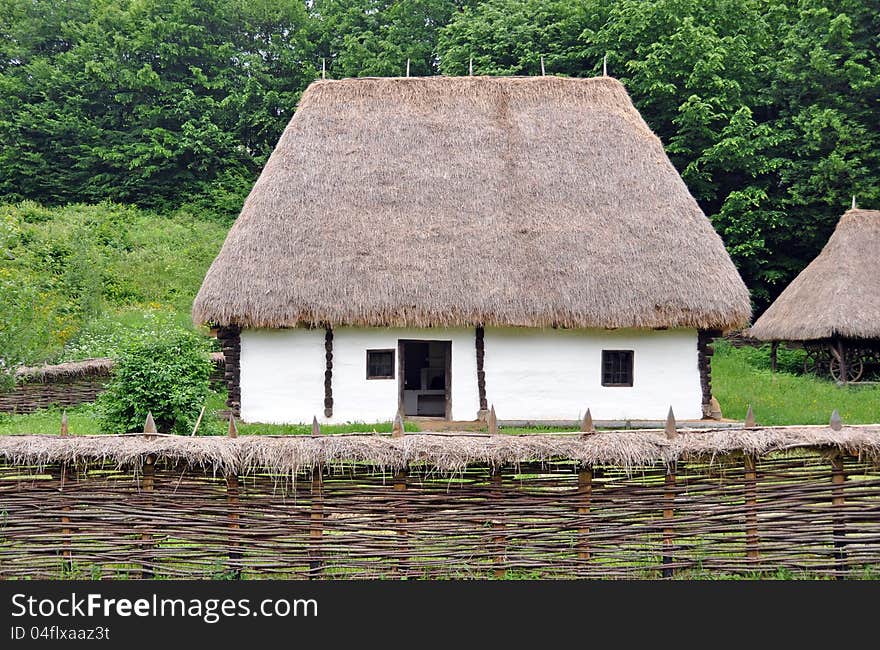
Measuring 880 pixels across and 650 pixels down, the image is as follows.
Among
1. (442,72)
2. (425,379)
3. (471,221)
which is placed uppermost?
(442,72)

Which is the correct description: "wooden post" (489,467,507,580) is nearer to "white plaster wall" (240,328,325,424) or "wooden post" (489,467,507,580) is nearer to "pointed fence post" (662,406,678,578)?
"pointed fence post" (662,406,678,578)

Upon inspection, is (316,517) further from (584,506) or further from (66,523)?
(584,506)

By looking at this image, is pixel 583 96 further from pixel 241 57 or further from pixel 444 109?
pixel 241 57

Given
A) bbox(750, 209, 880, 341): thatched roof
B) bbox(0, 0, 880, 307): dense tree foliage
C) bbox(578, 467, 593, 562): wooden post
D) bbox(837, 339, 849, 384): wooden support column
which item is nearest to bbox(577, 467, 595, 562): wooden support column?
bbox(578, 467, 593, 562): wooden post

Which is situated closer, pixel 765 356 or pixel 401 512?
pixel 401 512

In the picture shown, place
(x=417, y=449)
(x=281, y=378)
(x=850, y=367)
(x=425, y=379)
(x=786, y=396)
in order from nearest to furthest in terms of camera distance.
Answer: (x=417, y=449) < (x=281, y=378) < (x=786, y=396) < (x=425, y=379) < (x=850, y=367)

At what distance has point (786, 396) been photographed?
653 inches

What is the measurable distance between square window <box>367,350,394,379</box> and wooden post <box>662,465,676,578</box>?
328 inches

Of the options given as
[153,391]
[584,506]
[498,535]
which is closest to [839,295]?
[584,506]

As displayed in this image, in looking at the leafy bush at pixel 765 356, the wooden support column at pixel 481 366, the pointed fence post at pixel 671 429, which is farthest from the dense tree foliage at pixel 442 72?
the pointed fence post at pixel 671 429

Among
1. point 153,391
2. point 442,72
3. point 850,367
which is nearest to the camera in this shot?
point 153,391

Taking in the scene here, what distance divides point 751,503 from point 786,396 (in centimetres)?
1087

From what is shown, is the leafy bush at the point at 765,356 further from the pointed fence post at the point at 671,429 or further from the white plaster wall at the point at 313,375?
the pointed fence post at the point at 671,429

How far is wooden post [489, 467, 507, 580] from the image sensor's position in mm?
6512
